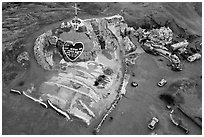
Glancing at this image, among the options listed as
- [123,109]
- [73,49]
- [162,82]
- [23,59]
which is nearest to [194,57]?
[162,82]

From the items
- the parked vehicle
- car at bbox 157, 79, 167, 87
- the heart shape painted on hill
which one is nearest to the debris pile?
the heart shape painted on hill

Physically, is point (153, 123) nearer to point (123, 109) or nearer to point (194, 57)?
point (123, 109)

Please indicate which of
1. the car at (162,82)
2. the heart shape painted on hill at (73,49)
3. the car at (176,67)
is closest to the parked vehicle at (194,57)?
the car at (176,67)

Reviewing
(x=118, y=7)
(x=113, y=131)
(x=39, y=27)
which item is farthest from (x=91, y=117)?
(x=118, y=7)

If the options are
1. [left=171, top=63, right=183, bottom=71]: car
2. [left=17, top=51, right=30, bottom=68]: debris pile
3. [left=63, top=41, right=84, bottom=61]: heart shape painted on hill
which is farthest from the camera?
[left=171, top=63, right=183, bottom=71]: car

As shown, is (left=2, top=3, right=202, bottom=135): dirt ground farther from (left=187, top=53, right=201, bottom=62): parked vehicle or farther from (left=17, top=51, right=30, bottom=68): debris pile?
(left=187, top=53, right=201, bottom=62): parked vehicle

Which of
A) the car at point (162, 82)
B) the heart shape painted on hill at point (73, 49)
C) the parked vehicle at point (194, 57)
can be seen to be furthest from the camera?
the parked vehicle at point (194, 57)

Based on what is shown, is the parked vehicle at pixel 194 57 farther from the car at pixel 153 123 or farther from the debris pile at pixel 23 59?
the debris pile at pixel 23 59
